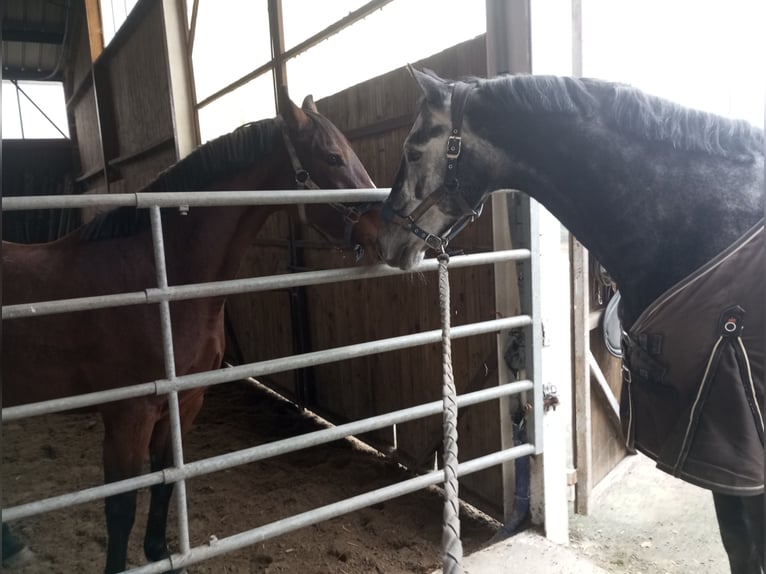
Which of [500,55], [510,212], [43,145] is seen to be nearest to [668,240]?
[510,212]

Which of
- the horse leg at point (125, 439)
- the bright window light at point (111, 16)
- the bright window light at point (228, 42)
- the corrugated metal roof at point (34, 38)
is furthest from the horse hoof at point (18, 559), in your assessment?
the corrugated metal roof at point (34, 38)

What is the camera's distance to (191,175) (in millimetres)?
1796

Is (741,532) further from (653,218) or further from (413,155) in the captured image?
(413,155)

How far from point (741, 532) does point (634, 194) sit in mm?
822

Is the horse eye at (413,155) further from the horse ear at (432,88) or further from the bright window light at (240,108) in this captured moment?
the bright window light at (240,108)

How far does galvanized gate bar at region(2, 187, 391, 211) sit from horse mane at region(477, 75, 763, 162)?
1.53ft

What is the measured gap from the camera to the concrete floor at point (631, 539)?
1711mm

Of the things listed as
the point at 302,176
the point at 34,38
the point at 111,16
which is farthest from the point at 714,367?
the point at 34,38

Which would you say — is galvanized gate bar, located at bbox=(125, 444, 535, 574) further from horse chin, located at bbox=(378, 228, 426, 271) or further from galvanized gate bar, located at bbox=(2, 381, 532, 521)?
horse chin, located at bbox=(378, 228, 426, 271)

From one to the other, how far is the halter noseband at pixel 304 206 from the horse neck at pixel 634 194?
1.84ft

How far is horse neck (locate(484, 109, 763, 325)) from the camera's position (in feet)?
3.68

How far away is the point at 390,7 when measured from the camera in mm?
2795

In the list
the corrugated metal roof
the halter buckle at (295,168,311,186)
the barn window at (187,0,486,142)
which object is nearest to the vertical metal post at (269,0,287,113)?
the barn window at (187,0,486,142)

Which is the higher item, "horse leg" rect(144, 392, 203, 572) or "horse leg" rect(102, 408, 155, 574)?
"horse leg" rect(102, 408, 155, 574)
